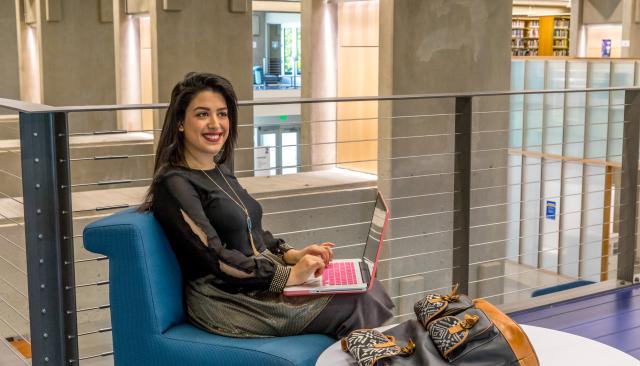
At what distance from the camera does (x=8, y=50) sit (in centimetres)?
1753

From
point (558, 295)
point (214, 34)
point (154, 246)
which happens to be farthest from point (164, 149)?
point (214, 34)

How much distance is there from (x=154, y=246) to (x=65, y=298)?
0.41 meters

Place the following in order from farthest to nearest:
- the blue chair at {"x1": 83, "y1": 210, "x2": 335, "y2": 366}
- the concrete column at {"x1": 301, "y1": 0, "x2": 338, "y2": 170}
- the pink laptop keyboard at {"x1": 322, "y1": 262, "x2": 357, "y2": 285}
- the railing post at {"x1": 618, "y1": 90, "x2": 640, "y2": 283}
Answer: the concrete column at {"x1": 301, "y1": 0, "x2": 338, "y2": 170} < the railing post at {"x1": 618, "y1": 90, "x2": 640, "y2": 283} < the pink laptop keyboard at {"x1": 322, "y1": 262, "x2": 357, "y2": 285} < the blue chair at {"x1": 83, "y1": 210, "x2": 335, "y2": 366}

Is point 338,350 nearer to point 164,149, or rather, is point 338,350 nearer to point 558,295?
point 164,149

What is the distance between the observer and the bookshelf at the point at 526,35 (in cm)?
1977

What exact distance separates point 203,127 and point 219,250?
0.36m

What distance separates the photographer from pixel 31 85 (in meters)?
17.3

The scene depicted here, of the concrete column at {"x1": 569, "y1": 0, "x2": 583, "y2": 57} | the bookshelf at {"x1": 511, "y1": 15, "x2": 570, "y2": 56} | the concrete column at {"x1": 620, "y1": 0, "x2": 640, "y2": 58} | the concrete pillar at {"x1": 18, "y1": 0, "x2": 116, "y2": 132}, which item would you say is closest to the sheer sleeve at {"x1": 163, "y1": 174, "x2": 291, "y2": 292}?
the concrete pillar at {"x1": 18, "y1": 0, "x2": 116, "y2": 132}

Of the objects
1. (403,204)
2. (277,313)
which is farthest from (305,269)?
(403,204)

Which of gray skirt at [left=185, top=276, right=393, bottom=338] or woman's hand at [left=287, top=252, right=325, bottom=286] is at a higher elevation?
woman's hand at [left=287, top=252, right=325, bottom=286]

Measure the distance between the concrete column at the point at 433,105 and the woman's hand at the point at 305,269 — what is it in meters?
5.50

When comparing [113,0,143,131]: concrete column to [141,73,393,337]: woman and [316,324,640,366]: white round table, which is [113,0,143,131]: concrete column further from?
[316,324,640,366]: white round table

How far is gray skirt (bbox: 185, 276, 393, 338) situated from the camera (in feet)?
7.60

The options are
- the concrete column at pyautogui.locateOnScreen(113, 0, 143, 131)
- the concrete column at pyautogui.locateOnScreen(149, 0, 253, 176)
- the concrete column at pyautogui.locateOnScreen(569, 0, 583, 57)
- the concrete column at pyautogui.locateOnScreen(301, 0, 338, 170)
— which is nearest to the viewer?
the concrete column at pyautogui.locateOnScreen(301, 0, 338, 170)
